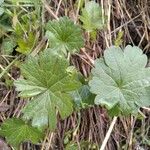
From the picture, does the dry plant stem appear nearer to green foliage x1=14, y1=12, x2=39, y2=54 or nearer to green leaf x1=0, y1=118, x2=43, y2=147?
green leaf x1=0, y1=118, x2=43, y2=147

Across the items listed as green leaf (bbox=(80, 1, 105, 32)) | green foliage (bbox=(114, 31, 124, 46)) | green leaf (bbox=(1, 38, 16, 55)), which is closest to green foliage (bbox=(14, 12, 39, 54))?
green leaf (bbox=(1, 38, 16, 55))

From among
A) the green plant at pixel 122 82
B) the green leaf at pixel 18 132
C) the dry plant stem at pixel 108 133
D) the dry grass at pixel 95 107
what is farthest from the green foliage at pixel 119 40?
the green leaf at pixel 18 132

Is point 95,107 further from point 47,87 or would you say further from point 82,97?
A: point 47,87

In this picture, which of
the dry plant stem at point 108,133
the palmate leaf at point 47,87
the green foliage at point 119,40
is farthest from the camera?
the green foliage at point 119,40

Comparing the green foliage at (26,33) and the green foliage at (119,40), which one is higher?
the green foliage at (26,33)

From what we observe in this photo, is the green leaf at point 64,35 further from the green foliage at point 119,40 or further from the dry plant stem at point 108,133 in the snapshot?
the dry plant stem at point 108,133

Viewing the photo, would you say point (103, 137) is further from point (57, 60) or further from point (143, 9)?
point (143, 9)
